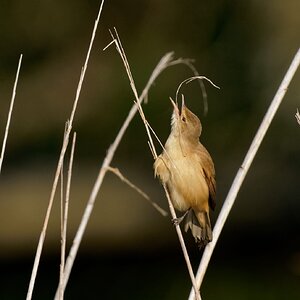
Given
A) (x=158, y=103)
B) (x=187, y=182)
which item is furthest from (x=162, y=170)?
(x=158, y=103)

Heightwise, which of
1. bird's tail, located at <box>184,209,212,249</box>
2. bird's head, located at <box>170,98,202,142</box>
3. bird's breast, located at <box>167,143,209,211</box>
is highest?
bird's head, located at <box>170,98,202,142</box>

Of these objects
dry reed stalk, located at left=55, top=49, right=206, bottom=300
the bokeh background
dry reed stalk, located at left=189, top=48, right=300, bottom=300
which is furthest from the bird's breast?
the bokeh background

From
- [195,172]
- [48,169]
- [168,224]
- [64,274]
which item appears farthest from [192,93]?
[64,274]

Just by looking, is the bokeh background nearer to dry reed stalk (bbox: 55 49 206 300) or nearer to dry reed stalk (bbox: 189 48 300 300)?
dry reed stalk (bbox: 189 48 300 300)

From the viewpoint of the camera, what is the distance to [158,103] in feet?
31.1

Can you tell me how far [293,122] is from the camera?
32.1ft

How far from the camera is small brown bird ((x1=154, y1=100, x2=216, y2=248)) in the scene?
4.19 m

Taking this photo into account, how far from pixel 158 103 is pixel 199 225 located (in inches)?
201

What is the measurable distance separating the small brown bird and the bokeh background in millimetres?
4529

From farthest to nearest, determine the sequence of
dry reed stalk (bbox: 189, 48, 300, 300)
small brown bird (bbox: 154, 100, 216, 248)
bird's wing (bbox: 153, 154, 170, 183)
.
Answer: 1. small brown bird (bbox: 154, 100, 216, 248)
2. bird's wing (bbox: 153, 154, 170, 183)
3. dry reed stalk (bbox: 189, 48, 300, 300)

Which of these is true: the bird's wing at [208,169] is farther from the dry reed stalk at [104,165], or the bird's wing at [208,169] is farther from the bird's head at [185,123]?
the dry reed stalk at [104,165]

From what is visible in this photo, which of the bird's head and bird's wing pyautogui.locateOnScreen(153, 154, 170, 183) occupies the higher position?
the bird's head

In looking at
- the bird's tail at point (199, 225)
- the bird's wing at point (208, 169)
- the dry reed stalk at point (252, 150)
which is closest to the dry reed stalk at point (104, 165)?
the dry reed stalk at point (252, 150)

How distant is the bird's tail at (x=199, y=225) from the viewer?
4.22 m
